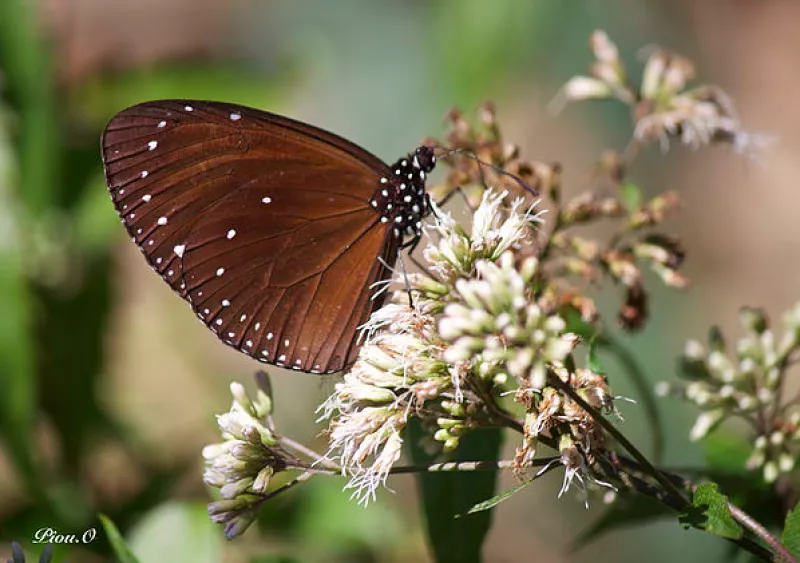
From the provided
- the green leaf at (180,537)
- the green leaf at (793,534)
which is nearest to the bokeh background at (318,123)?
the green leaf at (180,537)

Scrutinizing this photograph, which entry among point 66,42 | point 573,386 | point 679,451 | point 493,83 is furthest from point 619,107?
point 573,386

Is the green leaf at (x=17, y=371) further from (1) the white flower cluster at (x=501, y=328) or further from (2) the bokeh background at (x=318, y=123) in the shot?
(1) the white flower cluster at (x=501, y=328)

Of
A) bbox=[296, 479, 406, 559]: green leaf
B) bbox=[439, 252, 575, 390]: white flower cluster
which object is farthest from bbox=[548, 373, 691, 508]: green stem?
bbox=[296, 479, 406, 559]: green leaf

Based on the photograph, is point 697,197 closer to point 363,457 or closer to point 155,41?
point 155,41

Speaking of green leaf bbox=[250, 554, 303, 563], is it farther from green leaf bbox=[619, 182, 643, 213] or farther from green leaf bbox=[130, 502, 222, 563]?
green leaf bbox=[619, 182, 643, 213]

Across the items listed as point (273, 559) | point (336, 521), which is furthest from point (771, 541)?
point (336, 521)

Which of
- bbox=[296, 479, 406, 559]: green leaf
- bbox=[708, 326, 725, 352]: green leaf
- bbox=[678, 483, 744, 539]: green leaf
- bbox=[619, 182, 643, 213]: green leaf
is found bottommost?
bbox=[296, 479, 406, 559]: green leaf

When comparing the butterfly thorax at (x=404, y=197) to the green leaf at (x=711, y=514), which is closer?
the green leaf at (x=711, y=514)
